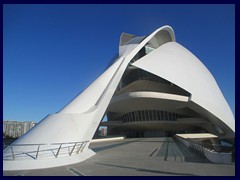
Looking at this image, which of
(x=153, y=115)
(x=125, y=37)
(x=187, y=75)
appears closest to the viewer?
(x=187, y=75)

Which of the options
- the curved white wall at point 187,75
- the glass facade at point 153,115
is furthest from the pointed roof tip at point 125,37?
the glass facade at point 153,115

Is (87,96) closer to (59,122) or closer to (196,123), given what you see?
(59,122)

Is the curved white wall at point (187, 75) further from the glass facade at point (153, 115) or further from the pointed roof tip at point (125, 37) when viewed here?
the pointed roof tip at point (125, 37)

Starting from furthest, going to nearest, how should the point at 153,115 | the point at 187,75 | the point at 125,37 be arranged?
the point at 125,37, the point at 153,115, the point at 187,75

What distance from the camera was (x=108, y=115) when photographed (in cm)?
4559

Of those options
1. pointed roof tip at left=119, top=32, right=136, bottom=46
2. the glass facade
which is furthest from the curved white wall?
pointed roof tip at left=119, top=32, right=136, bottom=46

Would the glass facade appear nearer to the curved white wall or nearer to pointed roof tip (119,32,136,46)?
the curved white wall

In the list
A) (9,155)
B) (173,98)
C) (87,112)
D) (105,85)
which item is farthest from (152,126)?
(9,155)

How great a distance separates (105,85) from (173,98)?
19219 millimetres

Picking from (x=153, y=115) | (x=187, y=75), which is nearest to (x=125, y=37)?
(x=187, y=75)

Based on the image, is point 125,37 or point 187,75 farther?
point 125,37

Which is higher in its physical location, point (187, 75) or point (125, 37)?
point (125, 37)

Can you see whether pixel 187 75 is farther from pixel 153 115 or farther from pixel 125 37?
pixel 125 37

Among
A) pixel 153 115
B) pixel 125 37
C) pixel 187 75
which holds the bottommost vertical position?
pixel 153 115
